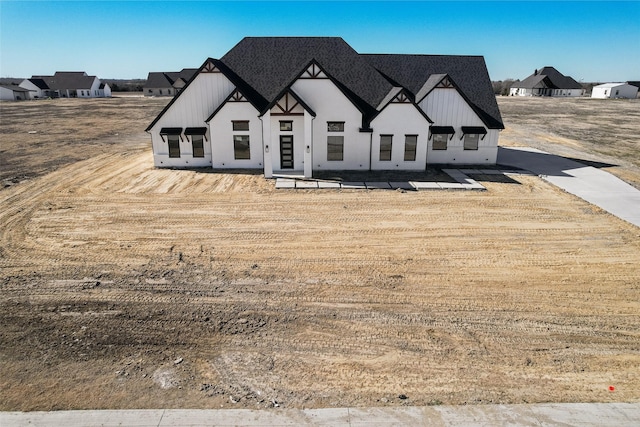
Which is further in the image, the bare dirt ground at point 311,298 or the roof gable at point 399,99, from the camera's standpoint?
the roof gable at point 399,99

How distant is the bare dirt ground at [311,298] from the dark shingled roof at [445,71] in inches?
357

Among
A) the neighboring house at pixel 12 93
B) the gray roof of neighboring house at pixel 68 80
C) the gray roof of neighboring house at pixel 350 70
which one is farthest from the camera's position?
the gray roof of neighboring house at pixel 68 80

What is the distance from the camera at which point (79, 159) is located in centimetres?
→ 2641

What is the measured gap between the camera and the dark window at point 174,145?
23844 millimetres

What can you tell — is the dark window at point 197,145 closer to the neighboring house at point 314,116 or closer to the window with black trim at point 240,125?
the neighboring house at point 314,116

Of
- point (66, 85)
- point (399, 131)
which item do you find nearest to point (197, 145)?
point (399, 131)

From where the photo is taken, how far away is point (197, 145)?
942 inches

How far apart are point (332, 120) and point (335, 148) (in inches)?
61.9

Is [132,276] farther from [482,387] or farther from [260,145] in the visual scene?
[260,145]

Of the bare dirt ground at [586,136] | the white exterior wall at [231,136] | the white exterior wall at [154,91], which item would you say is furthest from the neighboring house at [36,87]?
the bare dirt ground at [586,136]

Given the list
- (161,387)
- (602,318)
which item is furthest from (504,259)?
(161,387)

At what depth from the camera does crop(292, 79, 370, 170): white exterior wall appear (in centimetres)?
2216

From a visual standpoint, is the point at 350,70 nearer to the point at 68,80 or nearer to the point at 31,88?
the point at 68,80

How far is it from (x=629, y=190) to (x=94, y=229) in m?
23.9
